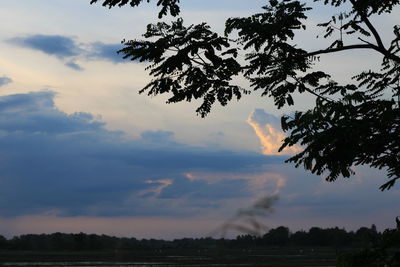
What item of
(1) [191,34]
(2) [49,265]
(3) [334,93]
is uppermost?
(1) [191,34]

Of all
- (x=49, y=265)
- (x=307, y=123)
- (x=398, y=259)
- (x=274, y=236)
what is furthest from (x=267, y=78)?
(x=274, y=236)

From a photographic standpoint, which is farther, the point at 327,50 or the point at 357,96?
the point at 327,50

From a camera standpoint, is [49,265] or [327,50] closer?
[327,50]

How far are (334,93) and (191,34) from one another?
10.00 ft

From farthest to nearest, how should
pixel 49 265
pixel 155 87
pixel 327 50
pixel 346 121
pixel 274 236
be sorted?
1. pixel 274 236
2. pixel 49 265
3. pixel 327 50
4. pixel 155 87
5. pixel 346 121

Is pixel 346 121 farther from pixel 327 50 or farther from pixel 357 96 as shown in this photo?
pixel 327 50

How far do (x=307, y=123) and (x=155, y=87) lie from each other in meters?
2.88

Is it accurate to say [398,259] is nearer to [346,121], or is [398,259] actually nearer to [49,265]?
[346,121]

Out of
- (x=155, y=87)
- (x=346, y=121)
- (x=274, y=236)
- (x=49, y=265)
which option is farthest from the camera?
(x=274, y=236)

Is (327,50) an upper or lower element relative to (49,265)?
upper

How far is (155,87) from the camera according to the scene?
34.4ft

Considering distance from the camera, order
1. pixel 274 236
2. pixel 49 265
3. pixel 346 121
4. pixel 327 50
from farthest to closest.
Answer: pixel 274 236, pixel 49 265, pixel 327 50, pixel 346 121

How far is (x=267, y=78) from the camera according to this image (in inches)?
438

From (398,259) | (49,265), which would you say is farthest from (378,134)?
(49,265)
